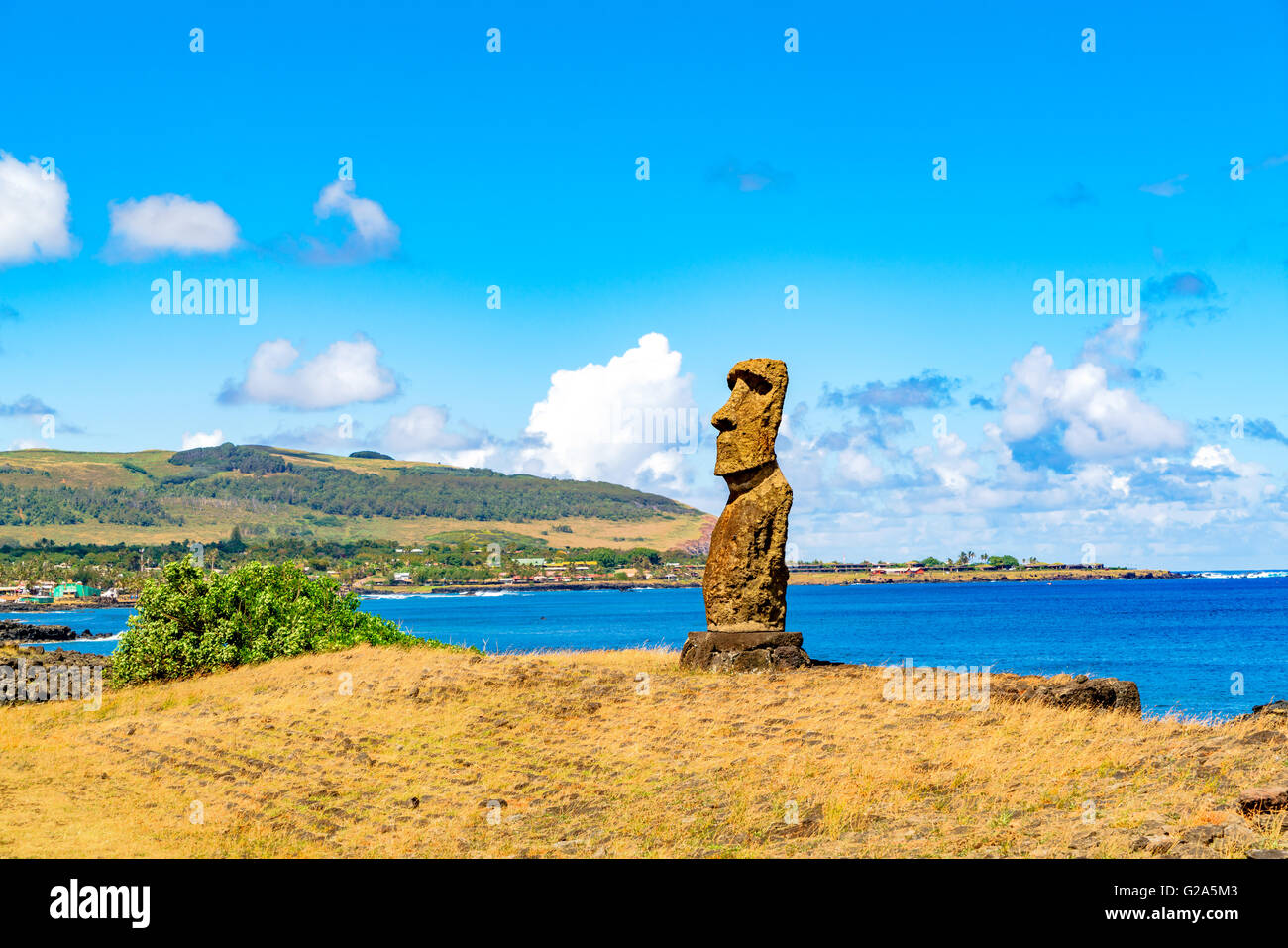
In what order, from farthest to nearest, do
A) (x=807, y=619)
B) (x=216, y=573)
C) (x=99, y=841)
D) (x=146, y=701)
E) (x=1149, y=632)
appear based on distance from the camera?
(x=807, y=619) → (x=1149, y=632) → (x=216, y=573) → (x=146, y=701) → (x=99, y=841)

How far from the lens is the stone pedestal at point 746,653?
25.0 meters

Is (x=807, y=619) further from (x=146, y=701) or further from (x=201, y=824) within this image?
(x=201, y=824)

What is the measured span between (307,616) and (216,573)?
2.99 meters

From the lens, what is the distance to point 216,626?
3394 cm

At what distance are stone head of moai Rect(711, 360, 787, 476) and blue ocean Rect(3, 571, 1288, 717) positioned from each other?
50.7ft

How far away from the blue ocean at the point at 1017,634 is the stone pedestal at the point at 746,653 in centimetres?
1380

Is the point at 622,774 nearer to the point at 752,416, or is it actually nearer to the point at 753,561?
the point at 753,561

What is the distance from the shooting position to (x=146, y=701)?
94.0 ft

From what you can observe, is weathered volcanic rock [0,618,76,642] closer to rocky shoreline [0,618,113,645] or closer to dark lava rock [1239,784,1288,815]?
rocky shoreline [0,618,113,645]

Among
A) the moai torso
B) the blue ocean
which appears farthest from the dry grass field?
the blue ocean

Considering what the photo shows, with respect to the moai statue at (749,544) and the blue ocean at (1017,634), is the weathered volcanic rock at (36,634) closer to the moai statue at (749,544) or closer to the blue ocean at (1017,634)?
the blue ocean at (1017,634)

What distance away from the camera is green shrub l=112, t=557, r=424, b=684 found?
33.0 metres

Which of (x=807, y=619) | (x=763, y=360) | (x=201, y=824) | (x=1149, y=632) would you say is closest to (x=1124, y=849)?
(x=201, y=824)

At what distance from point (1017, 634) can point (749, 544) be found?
98758 millimetres
